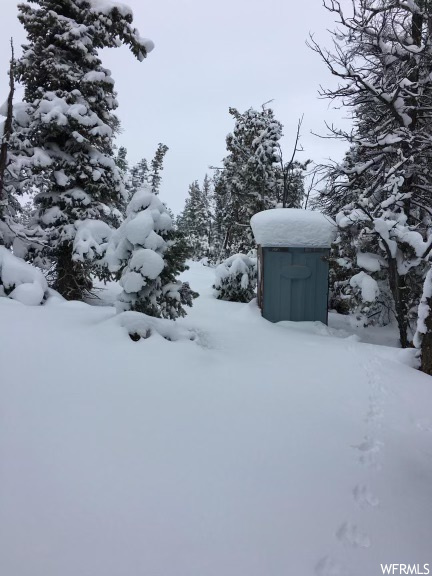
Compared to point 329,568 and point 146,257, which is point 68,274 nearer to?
point 146,257

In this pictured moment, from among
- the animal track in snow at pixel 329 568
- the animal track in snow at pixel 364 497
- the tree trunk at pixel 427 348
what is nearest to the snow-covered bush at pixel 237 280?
the tree trunk at pixel 427 348

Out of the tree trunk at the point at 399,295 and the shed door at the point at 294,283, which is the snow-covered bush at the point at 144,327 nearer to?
the shed door at the point at 294,283

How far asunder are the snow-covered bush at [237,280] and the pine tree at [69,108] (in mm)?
4044

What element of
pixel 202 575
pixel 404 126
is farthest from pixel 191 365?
pixel 404 126

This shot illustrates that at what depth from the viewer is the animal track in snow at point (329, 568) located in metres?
1.88

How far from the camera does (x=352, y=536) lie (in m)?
2.16

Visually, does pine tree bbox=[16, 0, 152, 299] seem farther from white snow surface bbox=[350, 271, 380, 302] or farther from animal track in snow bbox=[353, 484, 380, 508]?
animal track in snow bbox=[353, 484, 380, 508]

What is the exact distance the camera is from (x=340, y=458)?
2.99 metres

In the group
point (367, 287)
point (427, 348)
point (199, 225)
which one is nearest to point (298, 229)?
point (367, 287)

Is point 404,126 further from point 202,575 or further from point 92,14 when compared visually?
point 202,575

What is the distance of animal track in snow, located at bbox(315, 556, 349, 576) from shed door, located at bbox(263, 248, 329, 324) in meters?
6.87

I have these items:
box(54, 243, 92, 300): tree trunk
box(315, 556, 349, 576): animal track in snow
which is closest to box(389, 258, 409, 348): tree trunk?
box(315, 556, 349, 576): animal track in snow

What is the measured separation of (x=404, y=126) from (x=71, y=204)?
8018 millimetres

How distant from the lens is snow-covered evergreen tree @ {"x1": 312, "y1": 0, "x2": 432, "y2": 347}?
7285 mm
